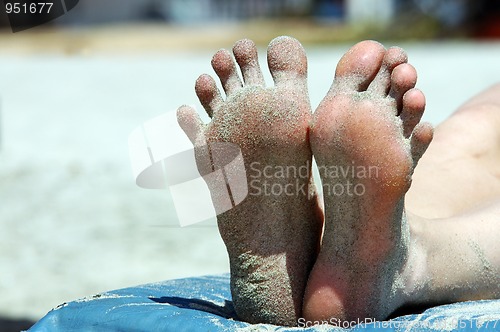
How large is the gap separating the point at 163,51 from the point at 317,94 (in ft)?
16.3

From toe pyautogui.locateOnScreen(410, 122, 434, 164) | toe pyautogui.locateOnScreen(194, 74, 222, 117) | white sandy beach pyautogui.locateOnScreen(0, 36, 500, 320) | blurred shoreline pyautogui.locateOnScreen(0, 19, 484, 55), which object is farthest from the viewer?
blurred shoreline pyautogui.locateOnScreen(0, 19, 484, 55)

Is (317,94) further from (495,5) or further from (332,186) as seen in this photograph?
(495,5)

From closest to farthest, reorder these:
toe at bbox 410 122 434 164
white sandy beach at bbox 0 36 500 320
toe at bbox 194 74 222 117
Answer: toe at bbox 410 122 434 164
toe at bbox 194 74 222 117
white sandy beach at bbox 0 36 500 320

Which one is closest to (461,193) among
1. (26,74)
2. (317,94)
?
(317,94)

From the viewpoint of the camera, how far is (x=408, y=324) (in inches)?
51.3

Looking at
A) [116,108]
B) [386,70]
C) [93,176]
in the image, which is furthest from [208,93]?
[116,108]

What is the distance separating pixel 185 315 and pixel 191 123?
1.02ft

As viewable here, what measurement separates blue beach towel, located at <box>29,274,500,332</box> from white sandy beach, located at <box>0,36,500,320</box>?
3.20 ft

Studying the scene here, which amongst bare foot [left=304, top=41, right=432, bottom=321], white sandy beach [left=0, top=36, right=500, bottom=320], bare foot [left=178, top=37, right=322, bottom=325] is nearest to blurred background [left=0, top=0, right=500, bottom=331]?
white sandy beach [left=0, top=36, right=500, bottom=320]

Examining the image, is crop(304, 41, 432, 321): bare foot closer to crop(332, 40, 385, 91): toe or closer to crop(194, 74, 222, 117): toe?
crop(332, 40, 385, 91): toe

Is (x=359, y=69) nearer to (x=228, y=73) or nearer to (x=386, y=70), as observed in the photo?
(x=386, y=70)

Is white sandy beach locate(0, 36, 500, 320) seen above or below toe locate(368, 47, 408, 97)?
below

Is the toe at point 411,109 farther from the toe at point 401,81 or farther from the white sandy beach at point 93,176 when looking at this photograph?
the white sandy beach at point 93,176

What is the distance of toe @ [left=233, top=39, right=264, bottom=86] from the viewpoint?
1.39m
